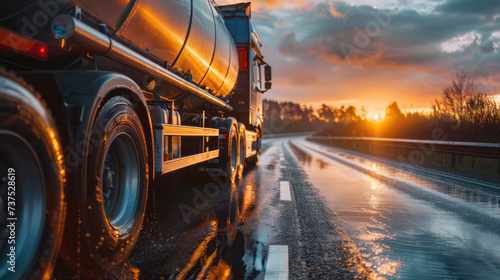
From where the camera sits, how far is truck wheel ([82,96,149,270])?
8.16ft

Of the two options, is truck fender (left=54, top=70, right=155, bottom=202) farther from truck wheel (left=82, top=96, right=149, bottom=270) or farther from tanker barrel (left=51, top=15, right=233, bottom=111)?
tanker barrel (left=51, top=15, right=233, bottom=111)

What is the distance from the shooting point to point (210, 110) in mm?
7531

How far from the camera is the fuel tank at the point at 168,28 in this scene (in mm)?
2920

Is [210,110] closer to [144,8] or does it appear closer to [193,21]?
[193,21]

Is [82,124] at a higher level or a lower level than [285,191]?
higher

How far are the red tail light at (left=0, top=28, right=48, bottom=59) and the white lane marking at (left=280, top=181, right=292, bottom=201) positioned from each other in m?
4.68

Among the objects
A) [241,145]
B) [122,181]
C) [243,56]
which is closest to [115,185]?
[122,181]

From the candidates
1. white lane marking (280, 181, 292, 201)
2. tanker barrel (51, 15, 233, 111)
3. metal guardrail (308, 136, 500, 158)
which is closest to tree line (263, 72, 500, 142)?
metal guardrail (308, 136, 500, 158)

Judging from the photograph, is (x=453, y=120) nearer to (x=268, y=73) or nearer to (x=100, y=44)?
Result: (x=268, y=73)

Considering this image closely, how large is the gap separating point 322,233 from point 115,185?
233 cm

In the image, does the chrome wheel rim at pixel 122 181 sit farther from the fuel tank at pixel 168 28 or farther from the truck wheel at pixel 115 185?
the fuel tank at pixel 168 28

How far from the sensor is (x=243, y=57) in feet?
30.9

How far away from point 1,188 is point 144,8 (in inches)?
91.0

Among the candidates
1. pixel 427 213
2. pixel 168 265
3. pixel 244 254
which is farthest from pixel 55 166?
pixel 427 213
